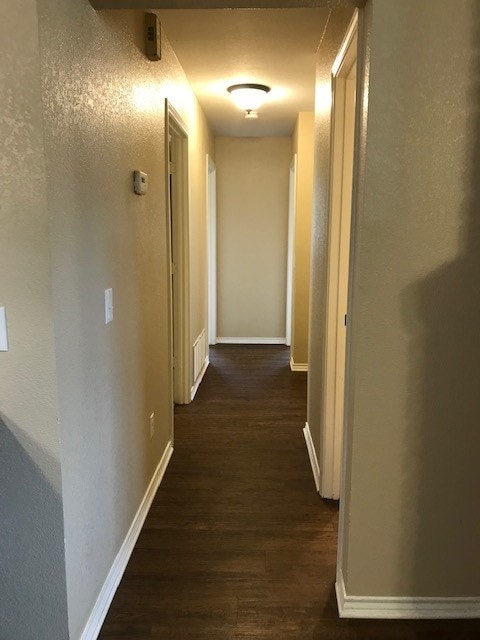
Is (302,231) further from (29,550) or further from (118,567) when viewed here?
(29,550)

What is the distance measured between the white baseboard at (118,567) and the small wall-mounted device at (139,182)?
1428 millimetres

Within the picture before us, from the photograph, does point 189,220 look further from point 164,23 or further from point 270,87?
point 164,23

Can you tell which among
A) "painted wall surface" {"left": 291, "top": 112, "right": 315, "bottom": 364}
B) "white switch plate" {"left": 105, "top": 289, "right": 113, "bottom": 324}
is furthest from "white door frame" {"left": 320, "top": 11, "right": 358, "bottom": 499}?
"painted wall surface" {"left": 291, "top": 112, "right": 315, "bottom": 364}

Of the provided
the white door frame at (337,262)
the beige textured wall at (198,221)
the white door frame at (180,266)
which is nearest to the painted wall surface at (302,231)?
the beige textured wall at (198,221)

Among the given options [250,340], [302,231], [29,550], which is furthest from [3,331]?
[250,340]

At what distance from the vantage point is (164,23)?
2602 mm

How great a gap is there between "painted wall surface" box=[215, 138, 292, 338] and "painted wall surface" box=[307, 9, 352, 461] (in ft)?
9.30

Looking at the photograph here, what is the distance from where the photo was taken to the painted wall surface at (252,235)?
5762 mm

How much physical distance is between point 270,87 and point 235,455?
263 cm

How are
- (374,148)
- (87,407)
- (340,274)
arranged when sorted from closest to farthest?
(374,148) < (87,407) < (340,274)

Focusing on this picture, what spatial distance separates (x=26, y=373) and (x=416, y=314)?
119 centimetres

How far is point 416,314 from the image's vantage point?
1.63 m

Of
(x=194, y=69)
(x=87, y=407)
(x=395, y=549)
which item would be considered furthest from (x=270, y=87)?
(x=395, y=549)

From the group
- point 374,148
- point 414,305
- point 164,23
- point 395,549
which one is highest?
point 164,23
